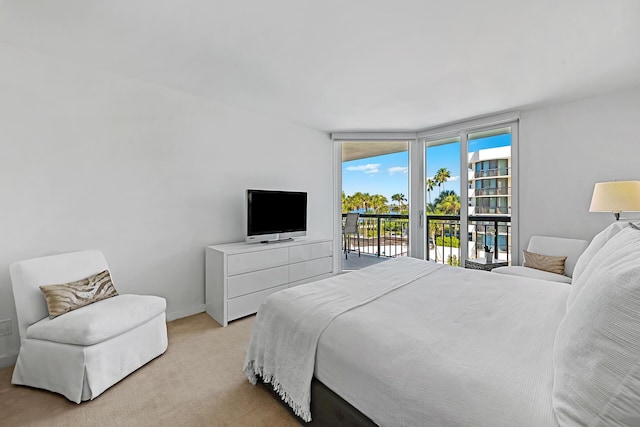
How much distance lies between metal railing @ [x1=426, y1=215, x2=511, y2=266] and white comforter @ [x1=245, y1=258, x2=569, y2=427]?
207 centimetres

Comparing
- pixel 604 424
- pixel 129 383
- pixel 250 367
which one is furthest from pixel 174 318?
pixel 604 424

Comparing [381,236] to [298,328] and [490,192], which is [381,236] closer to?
[490,192]

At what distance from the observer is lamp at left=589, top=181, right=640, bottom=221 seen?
92.0 inches

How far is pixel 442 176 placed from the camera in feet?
14.4

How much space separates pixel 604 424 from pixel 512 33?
89.9 inches

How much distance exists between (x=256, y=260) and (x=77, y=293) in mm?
1495

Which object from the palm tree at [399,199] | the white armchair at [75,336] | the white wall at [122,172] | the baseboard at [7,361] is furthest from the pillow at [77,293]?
the palm tree at [399,199]

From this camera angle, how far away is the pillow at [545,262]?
9.45ft

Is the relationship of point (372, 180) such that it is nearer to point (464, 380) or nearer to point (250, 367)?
point (250, 367)

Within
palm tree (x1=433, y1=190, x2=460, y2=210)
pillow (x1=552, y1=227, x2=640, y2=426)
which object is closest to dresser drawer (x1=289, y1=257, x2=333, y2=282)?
palm tree (x1=433, y1=190, x2=460, y2=210)

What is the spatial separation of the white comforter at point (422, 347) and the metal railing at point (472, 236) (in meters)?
2.07

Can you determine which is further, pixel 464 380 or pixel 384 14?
pixel 384 14

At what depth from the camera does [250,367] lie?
1829 mm

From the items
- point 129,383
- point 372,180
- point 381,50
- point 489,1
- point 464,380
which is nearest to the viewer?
point 464,380
